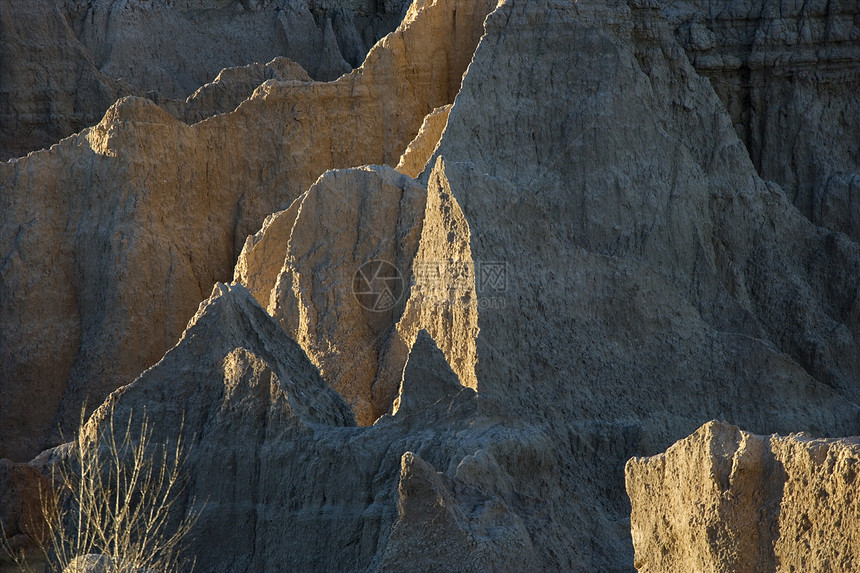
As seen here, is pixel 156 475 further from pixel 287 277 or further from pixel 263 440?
pixel 287 277

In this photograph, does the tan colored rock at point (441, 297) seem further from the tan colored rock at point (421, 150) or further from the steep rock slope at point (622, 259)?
the tan colored rock at point (421, 150)

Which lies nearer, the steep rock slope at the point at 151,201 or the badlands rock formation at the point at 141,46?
the steep rock slope at the point at 151,201

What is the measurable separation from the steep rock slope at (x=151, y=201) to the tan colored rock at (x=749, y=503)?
14608 mm

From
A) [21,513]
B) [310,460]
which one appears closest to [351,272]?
[21,513]

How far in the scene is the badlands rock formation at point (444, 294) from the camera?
53.8 feet

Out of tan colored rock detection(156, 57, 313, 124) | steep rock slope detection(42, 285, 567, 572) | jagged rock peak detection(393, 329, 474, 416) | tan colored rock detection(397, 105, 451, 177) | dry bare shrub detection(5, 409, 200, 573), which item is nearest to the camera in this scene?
steep rock slope detection(42, 285, 567, 572)

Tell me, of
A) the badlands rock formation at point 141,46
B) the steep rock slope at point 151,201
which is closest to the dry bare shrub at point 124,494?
the steep rock slope at point 151,201

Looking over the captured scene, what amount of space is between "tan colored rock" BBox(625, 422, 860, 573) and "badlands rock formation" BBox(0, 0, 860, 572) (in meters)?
0.15

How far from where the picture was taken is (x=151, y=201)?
91.8 ft

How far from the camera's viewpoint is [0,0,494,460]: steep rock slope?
88.6 ft

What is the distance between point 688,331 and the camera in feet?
70.6

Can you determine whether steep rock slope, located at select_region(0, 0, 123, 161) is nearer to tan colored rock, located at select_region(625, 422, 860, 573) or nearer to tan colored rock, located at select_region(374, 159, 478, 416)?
tan colored rock, located at select_region(374, 159, 478, 416)

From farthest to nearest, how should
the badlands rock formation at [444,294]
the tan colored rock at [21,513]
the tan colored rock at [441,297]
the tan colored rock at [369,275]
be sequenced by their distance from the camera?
1. the tan colored rock at [369,275]
2. the tan colored rock at [441,297]
3. the tan colored rock at [21,513]
4. the badlands rock formation at [444,294]

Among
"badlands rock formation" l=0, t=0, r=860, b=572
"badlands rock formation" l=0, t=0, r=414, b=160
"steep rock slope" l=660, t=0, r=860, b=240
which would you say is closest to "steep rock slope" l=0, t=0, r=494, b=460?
"badlands rock formation" l=0, t=0, r=860, b=572
